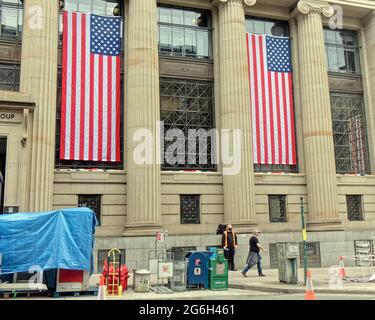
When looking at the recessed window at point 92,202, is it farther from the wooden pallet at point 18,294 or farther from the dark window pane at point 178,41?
the dark window pane at point 178,41

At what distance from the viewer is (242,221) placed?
79.4ft

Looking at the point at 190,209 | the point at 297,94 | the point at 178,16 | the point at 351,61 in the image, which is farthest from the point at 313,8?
the point at 190,209

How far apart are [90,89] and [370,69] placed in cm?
1966

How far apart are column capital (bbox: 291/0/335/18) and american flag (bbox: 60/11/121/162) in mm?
12180

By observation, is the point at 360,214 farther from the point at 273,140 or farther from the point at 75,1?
the point at 75,1

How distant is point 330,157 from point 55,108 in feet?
54.4

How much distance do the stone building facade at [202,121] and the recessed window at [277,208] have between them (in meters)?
0.07

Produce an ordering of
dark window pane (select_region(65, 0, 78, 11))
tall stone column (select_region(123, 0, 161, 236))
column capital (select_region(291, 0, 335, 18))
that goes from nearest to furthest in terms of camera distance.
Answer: tall stone column (select_region(123, 0, 161, 236))
dark window pane (select_region(65, 0, 78, 11))
column capital (select_region(291, 0, 335, 18))

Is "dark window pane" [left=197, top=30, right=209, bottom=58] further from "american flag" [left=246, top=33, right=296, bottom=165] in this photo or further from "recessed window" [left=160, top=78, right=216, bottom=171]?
"american flag" [left=246, top=33, right=296, bottom=165]

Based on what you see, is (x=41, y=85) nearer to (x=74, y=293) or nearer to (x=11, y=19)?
(x=11, y=19)

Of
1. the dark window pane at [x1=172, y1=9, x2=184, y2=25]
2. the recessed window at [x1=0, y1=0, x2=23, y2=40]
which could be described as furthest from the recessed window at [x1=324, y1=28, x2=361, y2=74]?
the recessed window at [x1=0, y1=0, x2=23, y2=40]

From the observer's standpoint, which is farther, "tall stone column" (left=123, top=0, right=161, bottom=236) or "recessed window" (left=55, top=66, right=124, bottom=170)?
"recessed window" (left=55, top=66, right=124, bottom=170)

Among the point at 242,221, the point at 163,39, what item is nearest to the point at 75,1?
the point at 163,39

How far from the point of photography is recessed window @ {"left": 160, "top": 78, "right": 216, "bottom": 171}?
2538 cm
